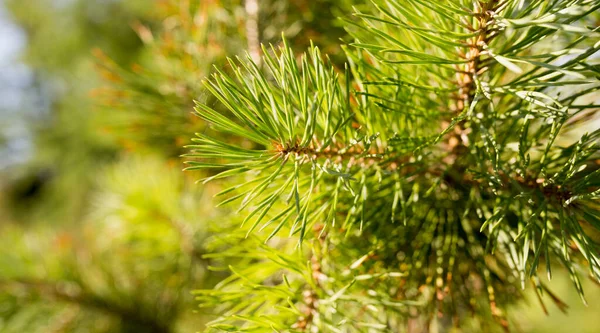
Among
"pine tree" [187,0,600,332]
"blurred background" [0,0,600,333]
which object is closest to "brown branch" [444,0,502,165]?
"pine tree" [187,0,600,332]

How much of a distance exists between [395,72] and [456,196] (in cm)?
10

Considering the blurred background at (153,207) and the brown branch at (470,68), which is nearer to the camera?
the brown branch at (470,68)

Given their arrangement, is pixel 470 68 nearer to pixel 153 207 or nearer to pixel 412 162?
pixel 412 162

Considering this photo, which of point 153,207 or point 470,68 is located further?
point 153,207

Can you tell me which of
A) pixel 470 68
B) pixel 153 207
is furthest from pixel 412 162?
pixel 153 207

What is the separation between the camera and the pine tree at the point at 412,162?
0.21m

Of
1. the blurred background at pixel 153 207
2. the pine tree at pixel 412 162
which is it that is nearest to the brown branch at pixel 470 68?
the pine tree at pixel 412 162

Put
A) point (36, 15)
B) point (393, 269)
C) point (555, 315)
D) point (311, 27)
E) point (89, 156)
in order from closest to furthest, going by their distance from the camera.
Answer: point (393, 269)
point (311, 27)
point (555, 315)
point (89, 156)
point (36, 15)

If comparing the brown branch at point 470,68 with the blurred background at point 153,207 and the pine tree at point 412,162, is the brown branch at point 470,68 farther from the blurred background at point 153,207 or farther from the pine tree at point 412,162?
the blurred background at point 153,207

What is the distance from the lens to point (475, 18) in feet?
0.69

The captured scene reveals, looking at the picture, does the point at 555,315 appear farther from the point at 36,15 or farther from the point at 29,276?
the point at 36,15

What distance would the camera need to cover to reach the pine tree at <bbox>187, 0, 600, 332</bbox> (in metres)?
0.21

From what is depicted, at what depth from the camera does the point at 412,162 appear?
0.25m

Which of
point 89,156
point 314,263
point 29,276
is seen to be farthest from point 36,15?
point 314,263
